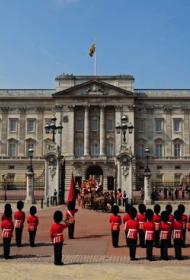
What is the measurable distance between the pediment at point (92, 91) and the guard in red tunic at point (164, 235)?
2360 inches

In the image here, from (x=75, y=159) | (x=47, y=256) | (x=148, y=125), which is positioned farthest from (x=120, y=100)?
(x=47, y=256)

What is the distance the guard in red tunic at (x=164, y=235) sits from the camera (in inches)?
554

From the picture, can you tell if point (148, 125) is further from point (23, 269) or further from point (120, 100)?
point (23, 269)

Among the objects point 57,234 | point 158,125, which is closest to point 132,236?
point 57,234

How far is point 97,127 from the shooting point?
7519cm

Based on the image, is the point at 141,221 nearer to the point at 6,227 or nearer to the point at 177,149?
the point at 6,227

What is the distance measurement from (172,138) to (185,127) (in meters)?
2.91

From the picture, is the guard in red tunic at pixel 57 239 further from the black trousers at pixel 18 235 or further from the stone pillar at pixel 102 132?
the stone pillar at pixel 102 132

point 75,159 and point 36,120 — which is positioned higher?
point 36,120

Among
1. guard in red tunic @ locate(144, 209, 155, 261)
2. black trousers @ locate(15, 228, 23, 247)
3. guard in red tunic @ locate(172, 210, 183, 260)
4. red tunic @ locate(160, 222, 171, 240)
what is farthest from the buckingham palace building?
red tunic @ locate(160, 222, 171, 240)

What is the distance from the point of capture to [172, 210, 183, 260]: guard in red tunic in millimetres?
14094

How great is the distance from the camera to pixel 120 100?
7388cm

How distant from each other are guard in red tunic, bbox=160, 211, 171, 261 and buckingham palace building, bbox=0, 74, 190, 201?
56490 millimetres

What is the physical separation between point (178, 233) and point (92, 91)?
6091 cm
